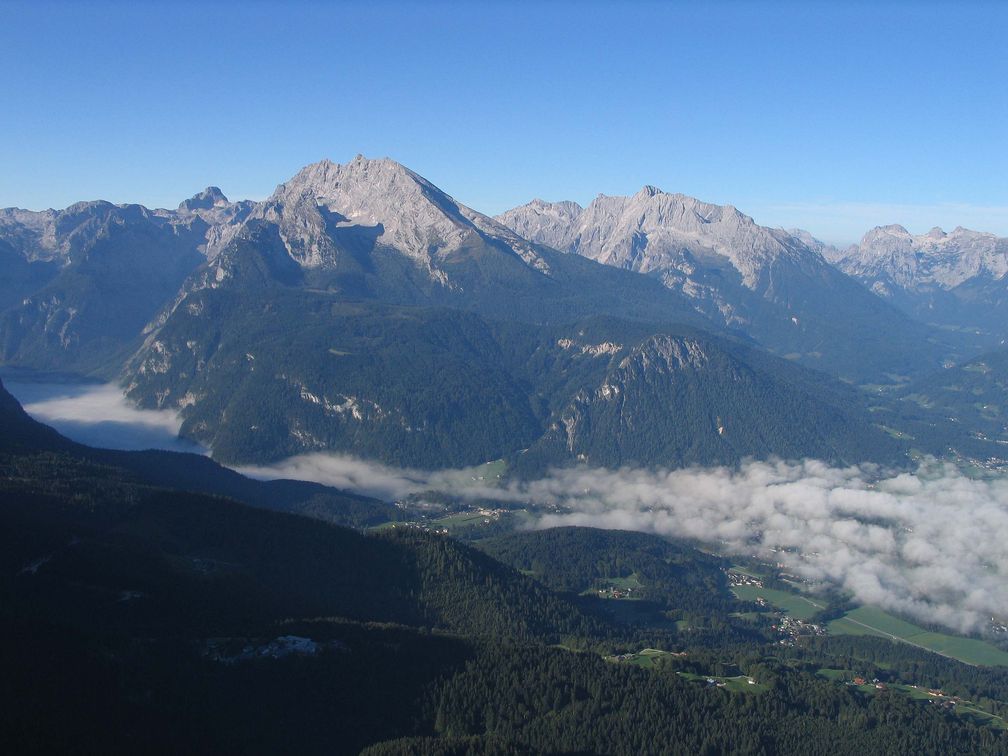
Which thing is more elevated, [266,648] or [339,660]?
[266,648]

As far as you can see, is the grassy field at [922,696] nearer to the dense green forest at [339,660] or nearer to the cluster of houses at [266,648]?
the dense green forest at [339,660]

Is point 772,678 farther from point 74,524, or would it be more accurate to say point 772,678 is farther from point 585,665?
point 74,524

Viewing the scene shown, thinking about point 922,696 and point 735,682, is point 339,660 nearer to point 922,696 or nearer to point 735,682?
point 735,682

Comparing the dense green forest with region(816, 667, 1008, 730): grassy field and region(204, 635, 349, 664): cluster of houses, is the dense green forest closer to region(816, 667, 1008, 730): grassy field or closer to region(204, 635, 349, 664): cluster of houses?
region(204, 635, 349, 664): cluster of houses

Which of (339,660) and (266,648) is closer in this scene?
(266,648)

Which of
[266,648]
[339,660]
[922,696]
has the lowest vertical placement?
[922,696]

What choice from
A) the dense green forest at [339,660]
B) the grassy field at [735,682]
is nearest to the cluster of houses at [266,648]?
the dense green forest at [339,660]

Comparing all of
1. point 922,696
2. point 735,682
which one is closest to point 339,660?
point 735,682

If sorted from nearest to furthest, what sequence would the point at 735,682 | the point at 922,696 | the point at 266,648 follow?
the point at 266,648
the point at 735,682
the point at 922,696

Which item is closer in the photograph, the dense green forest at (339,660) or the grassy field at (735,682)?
the dense green forest at (339,660)

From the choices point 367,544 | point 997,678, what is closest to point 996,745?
point 997,678

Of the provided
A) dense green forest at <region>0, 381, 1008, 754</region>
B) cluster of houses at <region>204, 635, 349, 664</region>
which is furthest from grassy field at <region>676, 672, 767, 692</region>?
cluster of houses at <region>204, 635, 349, 664</region>

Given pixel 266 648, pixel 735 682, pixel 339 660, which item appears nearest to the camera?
pixel 266 648
